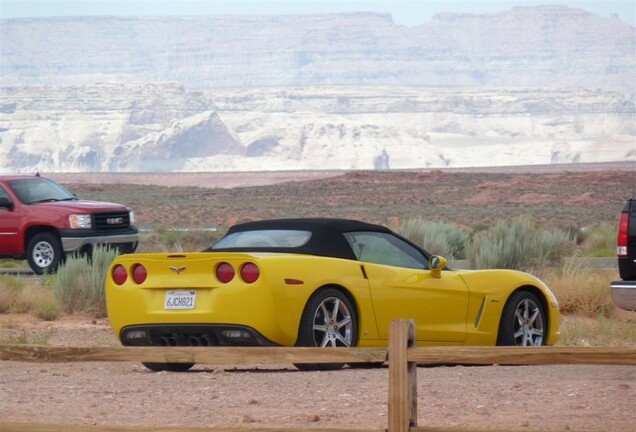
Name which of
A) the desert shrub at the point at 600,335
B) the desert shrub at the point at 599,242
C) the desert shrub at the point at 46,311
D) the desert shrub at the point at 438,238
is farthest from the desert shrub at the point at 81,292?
the desert shrub at the point at 599,242

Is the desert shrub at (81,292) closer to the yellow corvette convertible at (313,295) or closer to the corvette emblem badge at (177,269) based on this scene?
the yellow corvette convertible at (313,295)

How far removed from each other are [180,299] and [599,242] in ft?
81.6

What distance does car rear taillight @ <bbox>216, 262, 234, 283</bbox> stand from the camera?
11016mm

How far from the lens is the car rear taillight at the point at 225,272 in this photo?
11.0m

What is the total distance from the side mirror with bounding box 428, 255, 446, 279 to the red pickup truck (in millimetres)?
12373

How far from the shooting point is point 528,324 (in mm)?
12688

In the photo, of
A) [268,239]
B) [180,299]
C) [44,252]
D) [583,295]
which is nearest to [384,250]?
[268,239]

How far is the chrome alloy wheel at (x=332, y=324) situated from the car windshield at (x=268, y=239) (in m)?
0.65

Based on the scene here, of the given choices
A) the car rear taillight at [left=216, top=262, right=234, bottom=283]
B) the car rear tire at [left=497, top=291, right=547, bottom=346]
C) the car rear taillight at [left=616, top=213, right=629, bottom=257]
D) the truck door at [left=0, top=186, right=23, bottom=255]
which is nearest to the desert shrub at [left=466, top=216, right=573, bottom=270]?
the truck door at [left=0, top=186, right=23, bottom=255]

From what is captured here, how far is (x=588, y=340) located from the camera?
1492 centimetres

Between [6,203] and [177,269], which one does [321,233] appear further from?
[6,203]

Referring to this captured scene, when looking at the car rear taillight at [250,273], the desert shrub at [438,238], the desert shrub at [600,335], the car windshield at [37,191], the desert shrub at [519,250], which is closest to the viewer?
the car rear taillight at [250,273]

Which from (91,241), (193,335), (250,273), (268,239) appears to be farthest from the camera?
(91,241)

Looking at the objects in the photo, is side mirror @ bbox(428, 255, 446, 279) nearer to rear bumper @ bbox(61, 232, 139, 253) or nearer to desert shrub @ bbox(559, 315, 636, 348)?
desert shrub @ bbox(559, 315, 636, 348)
